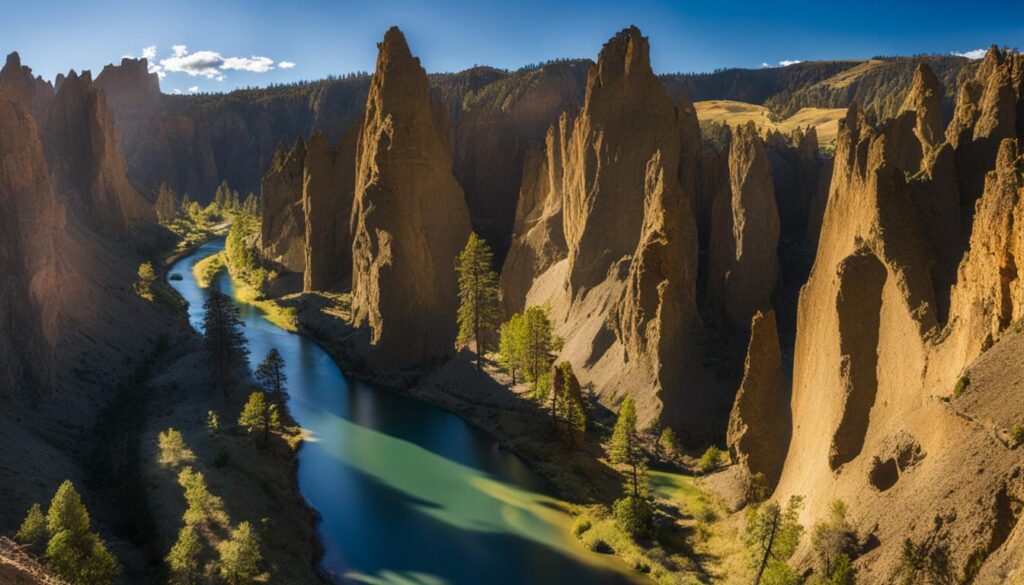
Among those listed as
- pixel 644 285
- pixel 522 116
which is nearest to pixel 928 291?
pixel 644 285

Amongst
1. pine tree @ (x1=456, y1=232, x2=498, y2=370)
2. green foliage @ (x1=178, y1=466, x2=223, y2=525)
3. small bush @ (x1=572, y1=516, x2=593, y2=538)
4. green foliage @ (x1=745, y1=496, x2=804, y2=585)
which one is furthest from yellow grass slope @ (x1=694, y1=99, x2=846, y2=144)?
green foliage @ (x1=178, y1=466, x2=223, y2=525)

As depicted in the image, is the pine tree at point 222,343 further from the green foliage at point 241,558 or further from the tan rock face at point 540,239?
the tan rock face at point 540,239

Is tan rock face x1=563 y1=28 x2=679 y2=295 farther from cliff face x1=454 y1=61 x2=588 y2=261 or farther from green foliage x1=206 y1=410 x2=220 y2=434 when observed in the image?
green foliage x1=206 y1=410 x2=220 y2=434

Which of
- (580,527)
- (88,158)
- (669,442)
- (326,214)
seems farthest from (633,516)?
(88,158)

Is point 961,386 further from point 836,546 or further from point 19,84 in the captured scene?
point 19,84

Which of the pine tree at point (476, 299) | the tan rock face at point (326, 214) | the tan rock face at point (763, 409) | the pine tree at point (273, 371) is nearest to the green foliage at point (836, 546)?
the tan rock face at point (763, 409)

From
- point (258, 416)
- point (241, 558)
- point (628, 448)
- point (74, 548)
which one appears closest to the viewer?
point (74, 548)
